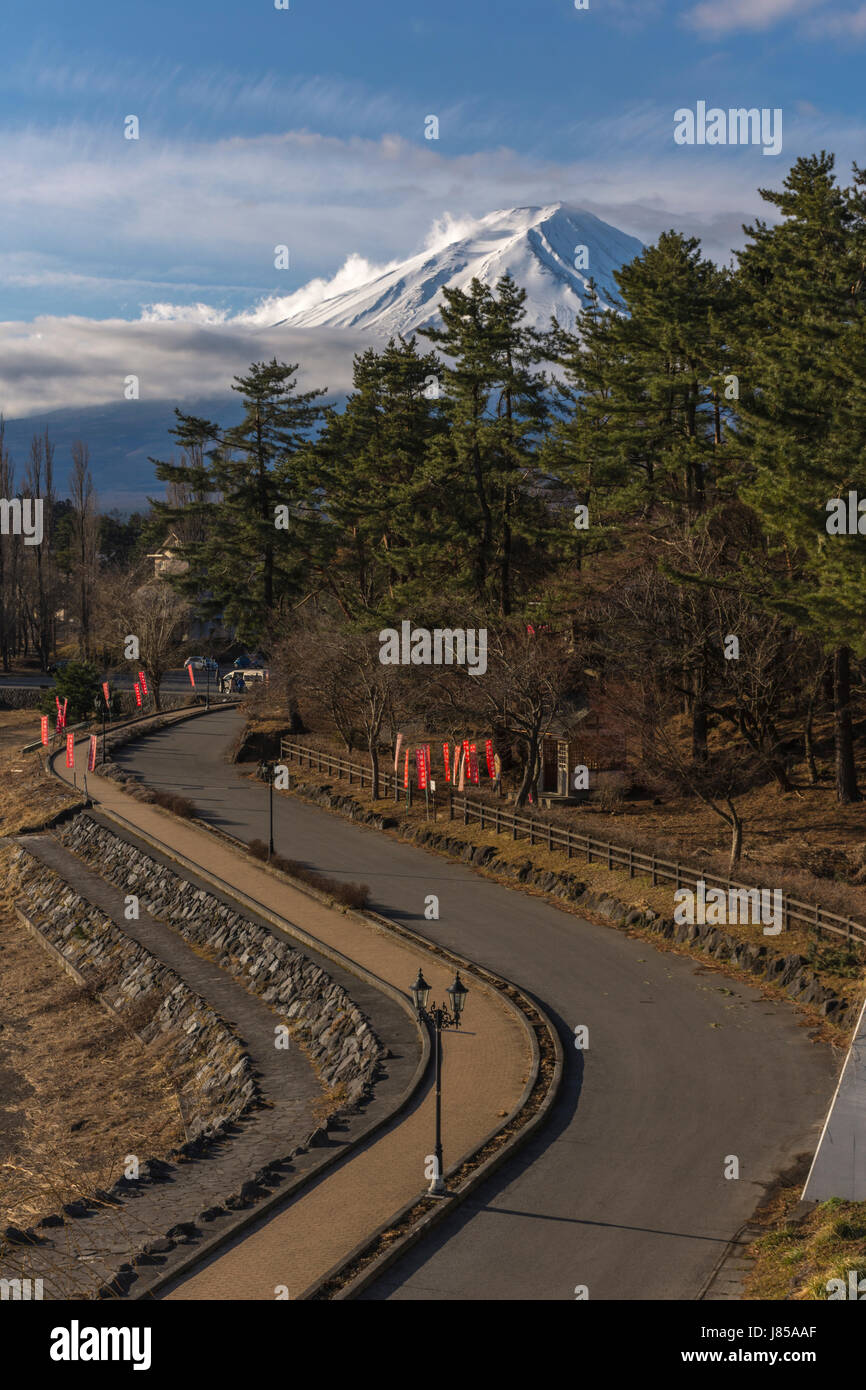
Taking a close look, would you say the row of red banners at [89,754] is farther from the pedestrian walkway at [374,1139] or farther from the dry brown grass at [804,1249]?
the dry brown grass at [804,1249]

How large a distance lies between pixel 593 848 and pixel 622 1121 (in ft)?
46.9

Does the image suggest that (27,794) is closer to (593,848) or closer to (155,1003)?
(155,1003)

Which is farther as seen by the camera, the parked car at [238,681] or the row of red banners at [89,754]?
the parked car at [238,681]

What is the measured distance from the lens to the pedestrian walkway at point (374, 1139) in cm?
1289

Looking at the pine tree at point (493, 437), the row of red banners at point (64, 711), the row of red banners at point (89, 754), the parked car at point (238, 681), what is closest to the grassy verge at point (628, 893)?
the pine tree at point (493, 437)

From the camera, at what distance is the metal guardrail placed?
23.5 m

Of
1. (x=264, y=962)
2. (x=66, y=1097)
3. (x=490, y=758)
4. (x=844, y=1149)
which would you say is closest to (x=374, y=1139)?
(x=844, y=1149)

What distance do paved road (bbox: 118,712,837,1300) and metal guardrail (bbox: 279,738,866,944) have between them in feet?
8.03

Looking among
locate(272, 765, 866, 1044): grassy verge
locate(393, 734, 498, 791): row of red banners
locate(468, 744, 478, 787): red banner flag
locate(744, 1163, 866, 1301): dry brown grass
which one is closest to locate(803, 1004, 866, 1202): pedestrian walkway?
locate(744, 1163, 866, 1301): dry brown grass

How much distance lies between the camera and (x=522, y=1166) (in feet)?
51.0

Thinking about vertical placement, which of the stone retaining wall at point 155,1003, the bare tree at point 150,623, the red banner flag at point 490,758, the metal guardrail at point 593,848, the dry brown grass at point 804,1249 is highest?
the bare tree at point 150,623

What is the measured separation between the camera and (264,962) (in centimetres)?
2652

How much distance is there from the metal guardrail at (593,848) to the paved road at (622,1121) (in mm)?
2448

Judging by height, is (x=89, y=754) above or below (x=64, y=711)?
below
